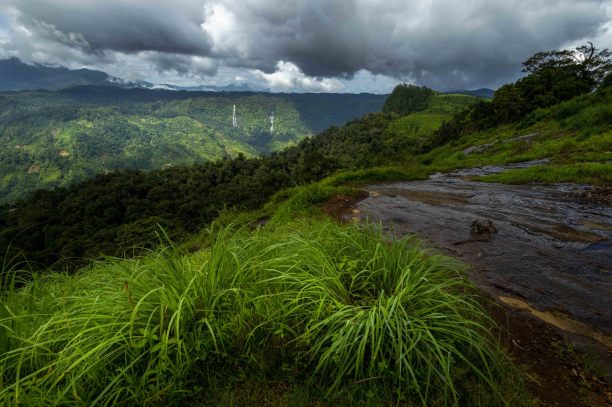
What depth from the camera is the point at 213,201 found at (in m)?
63.2

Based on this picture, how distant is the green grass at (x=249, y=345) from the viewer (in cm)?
227

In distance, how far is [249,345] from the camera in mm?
2695

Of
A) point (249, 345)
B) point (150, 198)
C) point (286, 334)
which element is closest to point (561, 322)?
point (286, 334)

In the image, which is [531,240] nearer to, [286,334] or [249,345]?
[286,334]

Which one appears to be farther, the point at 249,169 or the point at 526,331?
the point at 249,169

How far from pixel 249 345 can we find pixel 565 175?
47.5ft

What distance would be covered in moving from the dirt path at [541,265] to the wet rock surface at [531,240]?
0.05 feet

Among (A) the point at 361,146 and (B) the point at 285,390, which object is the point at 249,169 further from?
(B) the point at 285,390

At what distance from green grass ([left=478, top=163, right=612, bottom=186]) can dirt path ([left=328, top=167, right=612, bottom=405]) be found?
1662 millimetres

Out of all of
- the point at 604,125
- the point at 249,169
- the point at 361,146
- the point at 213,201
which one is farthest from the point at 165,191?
the point at 604,125

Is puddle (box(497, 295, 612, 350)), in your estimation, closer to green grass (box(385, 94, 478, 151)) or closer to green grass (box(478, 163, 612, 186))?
green grass (box(478, 163, 612, 186))

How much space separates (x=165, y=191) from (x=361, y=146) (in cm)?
5866

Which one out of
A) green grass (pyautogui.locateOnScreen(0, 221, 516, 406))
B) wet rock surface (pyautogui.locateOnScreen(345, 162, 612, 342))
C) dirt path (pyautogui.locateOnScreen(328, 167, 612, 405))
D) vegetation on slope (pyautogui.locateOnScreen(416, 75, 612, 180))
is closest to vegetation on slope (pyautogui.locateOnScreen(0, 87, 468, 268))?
vegetation on slope (pyautogui.locateOnScreen(416, 75, 612, 180))

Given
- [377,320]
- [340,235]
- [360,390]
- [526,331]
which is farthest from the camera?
[340,235]
